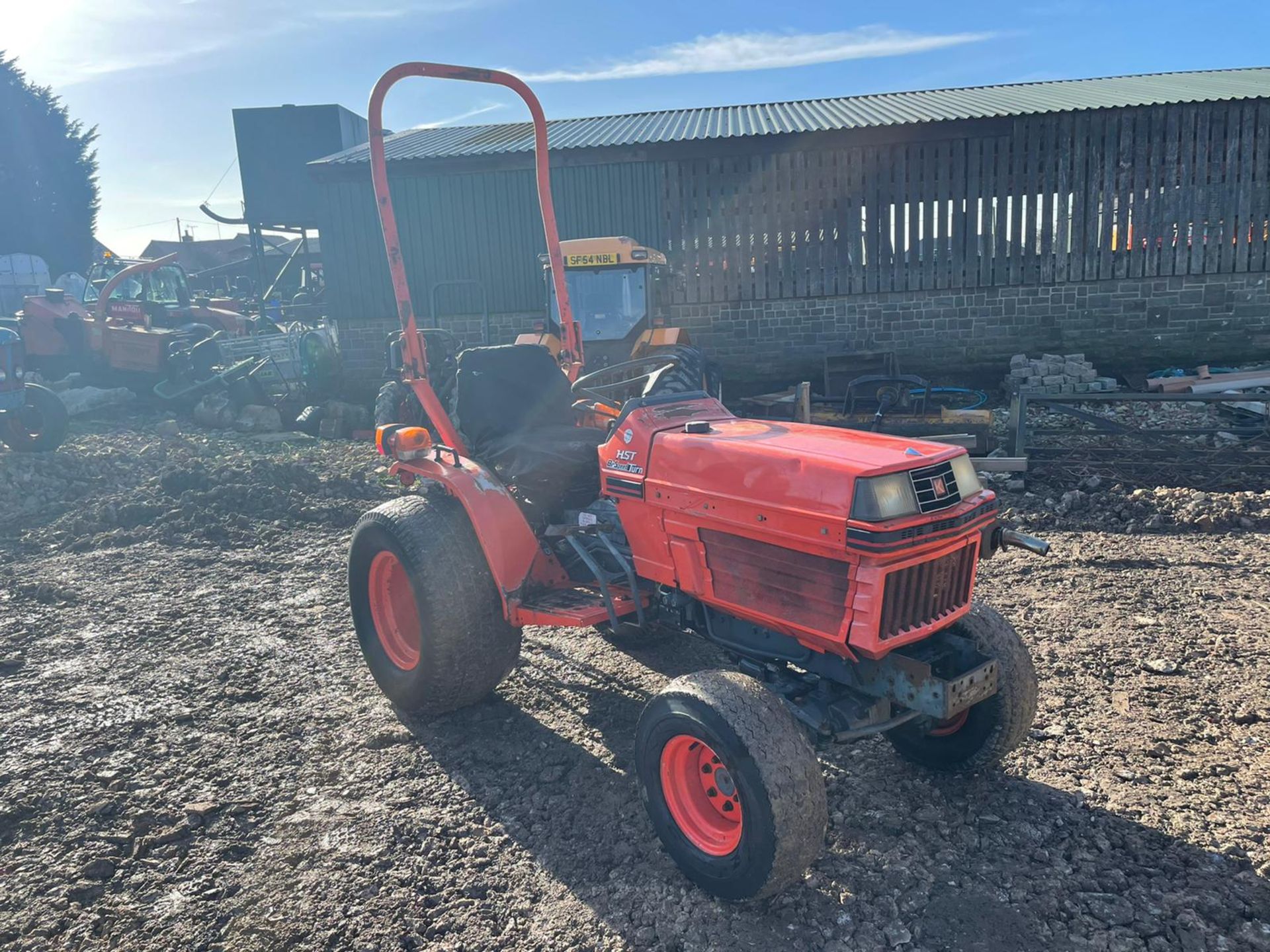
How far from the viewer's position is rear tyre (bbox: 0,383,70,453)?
9.27 m

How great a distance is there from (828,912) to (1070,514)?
15.5 feet

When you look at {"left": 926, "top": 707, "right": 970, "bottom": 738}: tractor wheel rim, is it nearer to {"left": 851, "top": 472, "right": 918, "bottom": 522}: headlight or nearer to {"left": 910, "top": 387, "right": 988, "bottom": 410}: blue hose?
{"left": 851, "top": 472, "right": 918, "bottom": 522}: headlight

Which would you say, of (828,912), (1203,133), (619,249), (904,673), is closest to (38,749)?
(828,912)

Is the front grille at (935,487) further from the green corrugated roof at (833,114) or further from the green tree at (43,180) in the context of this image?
the green tree at (43,180)

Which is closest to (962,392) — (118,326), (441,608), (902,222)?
(902,222)

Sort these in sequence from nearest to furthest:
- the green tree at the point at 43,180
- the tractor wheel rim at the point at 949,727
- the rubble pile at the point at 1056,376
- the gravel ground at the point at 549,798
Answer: the gravel ground at the point at 549,798 < the tractor wheel rim at the point at 949,727 < the rubble pile at the point at 1056,376 < the green tree at the point at 43,180

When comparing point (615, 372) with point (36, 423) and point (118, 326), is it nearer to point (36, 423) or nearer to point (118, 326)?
point (36, 423)

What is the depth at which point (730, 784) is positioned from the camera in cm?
260

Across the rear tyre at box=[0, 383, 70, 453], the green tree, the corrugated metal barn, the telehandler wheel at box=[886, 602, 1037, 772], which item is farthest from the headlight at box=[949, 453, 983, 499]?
the green tree

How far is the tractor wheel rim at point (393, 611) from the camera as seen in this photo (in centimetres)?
393

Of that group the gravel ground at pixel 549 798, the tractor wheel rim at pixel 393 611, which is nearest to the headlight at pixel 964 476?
the gravel ground at pixel 549 798

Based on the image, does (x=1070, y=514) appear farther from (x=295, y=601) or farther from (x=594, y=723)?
(x=295, y=601)

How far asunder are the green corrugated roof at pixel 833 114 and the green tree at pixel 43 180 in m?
20.7

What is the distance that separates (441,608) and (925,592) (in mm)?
1811
